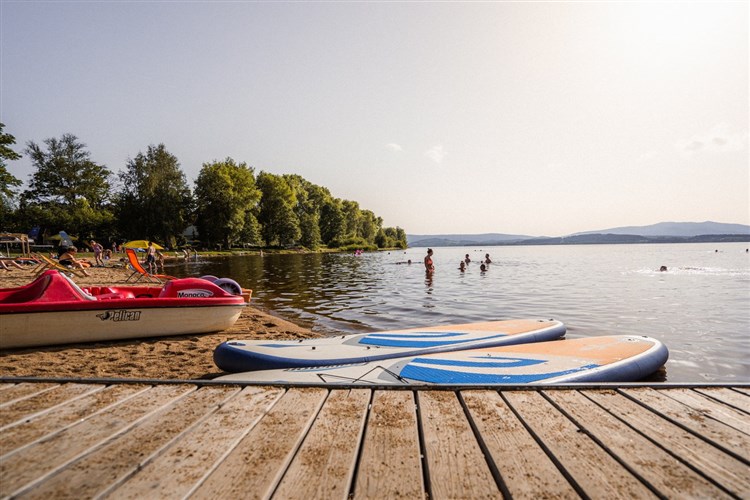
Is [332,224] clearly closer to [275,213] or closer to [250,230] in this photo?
[275,213]

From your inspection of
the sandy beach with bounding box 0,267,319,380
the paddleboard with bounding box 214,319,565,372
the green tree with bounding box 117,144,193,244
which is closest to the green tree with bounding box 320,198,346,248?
the green tree with bounding box 117,144,193,244

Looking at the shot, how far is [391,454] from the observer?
1.85 meters

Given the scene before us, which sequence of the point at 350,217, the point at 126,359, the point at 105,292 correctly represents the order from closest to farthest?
the point at 126,359, the point at 105,292, the point at 350,217

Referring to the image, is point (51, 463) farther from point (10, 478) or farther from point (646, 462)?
point (646, 462)

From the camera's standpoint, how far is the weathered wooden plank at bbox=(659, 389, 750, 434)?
2189mm

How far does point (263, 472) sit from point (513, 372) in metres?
3.53

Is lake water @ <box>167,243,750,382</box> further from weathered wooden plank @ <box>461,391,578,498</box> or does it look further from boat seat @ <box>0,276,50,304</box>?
weathered wooden plank @ <box>461,391,578,498</box>

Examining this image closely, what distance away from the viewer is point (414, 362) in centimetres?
480

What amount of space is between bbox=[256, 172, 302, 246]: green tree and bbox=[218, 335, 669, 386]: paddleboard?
5928 cm

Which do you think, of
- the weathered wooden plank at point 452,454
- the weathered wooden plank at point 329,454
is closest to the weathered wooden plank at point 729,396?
the weathered wooden plank at point 452,454

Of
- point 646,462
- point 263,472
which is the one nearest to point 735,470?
point 646,462

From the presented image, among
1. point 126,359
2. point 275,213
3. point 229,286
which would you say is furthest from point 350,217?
point 126,359

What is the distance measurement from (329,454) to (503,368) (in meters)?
3.26

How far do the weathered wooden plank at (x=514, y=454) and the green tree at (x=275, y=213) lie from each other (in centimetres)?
6207
